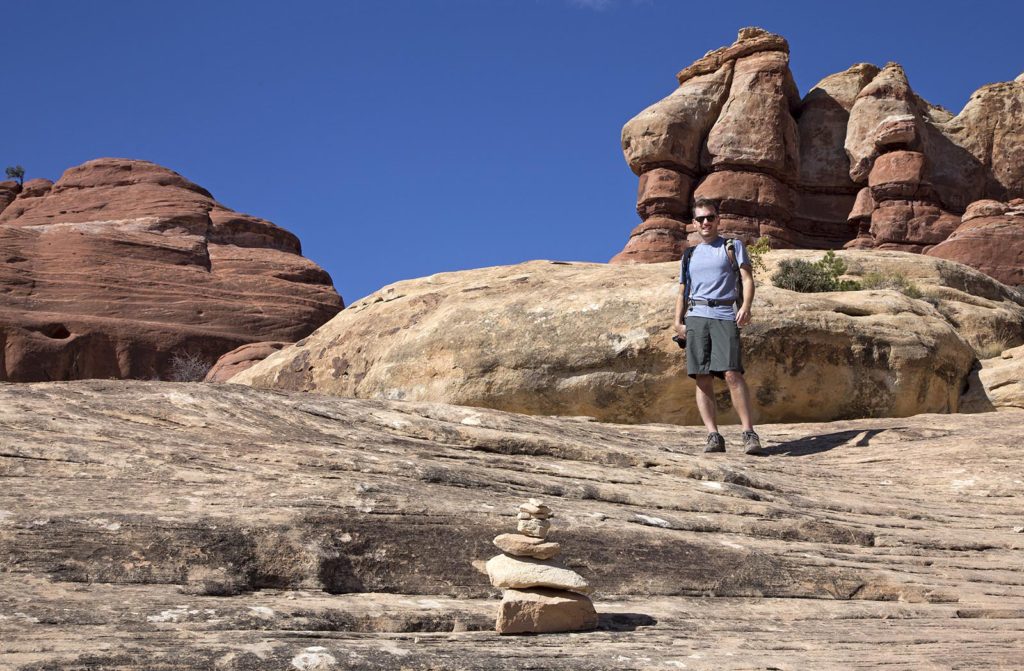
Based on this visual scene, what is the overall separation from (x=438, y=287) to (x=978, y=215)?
28.3 metres

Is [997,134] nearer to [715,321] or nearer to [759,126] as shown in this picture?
[759,126]

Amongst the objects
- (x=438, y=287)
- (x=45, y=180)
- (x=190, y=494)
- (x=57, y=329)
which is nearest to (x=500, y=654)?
(x=190, y=494)

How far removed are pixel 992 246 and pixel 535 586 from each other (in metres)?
34.1

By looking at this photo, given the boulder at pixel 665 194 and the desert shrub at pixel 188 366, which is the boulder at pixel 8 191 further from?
the boulder at pixel 665 194

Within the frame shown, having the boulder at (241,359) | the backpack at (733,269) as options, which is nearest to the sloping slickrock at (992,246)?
the boulder at (241,359)

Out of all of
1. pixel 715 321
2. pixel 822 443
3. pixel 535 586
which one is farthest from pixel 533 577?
pixel 822 443

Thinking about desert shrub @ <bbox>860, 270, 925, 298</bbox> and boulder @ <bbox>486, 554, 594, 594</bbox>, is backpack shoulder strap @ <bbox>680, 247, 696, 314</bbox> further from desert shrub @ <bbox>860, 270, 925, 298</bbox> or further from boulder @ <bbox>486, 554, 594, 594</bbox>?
desert shrub @ <bbox>860, 270, 925, 298</bbox>

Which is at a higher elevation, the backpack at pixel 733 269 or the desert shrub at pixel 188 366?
the desert shrub at pixel 188 366

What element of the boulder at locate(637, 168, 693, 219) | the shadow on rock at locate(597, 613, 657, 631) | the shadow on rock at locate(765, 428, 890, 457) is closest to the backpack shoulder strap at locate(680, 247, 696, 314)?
the shadow on rock at locate(765, 428, 890, 457)

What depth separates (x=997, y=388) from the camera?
12375 mm

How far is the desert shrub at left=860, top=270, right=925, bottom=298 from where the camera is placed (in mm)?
16156

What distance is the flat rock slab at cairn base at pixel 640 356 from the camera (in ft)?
37.4

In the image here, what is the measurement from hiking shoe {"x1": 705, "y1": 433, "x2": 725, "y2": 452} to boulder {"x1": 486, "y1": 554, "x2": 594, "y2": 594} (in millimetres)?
4299

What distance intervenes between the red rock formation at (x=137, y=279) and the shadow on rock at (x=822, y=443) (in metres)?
26.2
